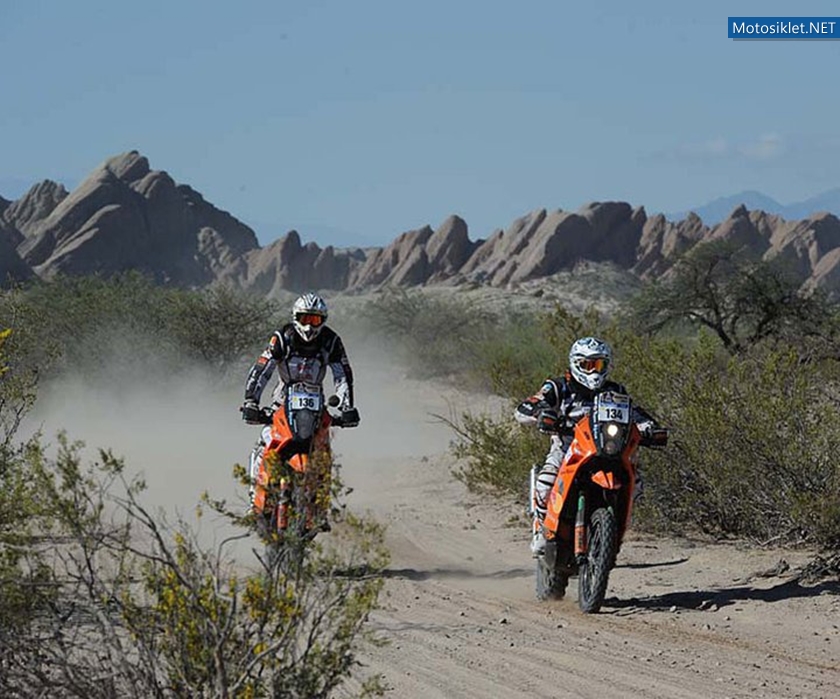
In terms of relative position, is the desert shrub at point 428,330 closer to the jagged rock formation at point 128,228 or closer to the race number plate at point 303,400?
the race number plate at point 303,400

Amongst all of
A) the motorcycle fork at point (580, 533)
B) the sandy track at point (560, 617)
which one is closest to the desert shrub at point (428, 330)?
the sandy track at point (560, 617)

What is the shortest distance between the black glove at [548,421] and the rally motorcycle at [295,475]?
1705 mm

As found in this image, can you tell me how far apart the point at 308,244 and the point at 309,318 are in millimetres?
93063

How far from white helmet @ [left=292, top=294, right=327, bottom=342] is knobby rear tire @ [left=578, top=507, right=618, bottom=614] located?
2808mm

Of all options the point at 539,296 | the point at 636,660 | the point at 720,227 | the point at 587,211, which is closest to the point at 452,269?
the point at 587,211

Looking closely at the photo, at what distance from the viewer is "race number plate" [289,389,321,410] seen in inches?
415

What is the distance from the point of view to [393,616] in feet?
29.9

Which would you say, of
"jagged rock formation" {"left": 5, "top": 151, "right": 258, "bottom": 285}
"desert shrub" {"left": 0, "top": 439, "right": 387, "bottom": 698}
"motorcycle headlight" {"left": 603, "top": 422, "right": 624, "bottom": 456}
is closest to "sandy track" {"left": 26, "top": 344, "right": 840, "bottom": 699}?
"motorcycle headlight" {"left": 603, "top": 422, "right": 624, "bottom": 456}

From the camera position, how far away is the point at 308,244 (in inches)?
4070

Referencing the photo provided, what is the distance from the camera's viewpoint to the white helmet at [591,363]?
32.0ft

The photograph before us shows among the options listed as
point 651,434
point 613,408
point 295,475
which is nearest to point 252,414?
point 613,408

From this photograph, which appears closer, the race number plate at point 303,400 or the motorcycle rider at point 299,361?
the race number plate at point 303,400

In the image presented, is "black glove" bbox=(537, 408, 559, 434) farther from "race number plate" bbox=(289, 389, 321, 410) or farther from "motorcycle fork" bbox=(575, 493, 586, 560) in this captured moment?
"race number plate" bbox=(289, 389, 321, 410)

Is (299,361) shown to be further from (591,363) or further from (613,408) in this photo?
(613,408)
